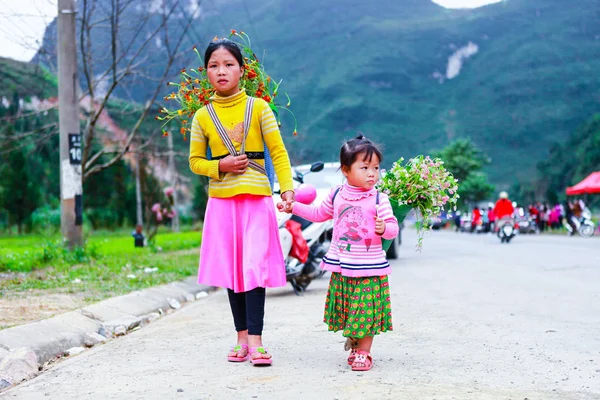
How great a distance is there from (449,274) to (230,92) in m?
6.93

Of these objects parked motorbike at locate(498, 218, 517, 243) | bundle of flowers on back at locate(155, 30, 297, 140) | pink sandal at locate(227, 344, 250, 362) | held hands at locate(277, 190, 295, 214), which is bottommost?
parked motorbike at locate(498, 218, 517, 243)

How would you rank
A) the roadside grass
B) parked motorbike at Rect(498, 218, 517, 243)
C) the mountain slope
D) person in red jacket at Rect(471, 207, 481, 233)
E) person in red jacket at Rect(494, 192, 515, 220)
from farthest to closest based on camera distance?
the mountain slope → person in red jacket at Rect(471, 207, 481, 233) → person in red jacket at Rect(494, 192, 515, 220) → parked motorbike at Rect(498, 218, 517, 243) → the roadside grass

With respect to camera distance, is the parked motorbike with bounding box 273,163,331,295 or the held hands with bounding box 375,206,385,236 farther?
the parked motorbike with bounding box 273,163,331,295

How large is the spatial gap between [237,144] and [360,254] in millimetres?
1018

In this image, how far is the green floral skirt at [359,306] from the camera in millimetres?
4504

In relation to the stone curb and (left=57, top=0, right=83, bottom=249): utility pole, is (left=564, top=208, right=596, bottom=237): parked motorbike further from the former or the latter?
the stone curb

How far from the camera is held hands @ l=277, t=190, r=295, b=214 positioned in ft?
15.4

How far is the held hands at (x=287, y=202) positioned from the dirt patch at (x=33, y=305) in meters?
2.36

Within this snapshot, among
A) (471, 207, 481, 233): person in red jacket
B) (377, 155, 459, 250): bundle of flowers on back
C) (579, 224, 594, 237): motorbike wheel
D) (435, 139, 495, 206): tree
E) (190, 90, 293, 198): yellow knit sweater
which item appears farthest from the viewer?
(435, 139, 495, 206): tree

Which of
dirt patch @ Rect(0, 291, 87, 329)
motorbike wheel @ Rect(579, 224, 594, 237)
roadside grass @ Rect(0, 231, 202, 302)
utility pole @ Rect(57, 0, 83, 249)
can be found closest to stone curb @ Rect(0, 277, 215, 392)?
dirt patch @ Rect(0, 291, 87, 329)

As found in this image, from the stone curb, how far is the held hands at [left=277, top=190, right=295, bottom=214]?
6.00ft

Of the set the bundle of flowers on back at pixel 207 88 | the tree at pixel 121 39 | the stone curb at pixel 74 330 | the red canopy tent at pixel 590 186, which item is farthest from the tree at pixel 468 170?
the bundle of flowers on back at pixel 207 88

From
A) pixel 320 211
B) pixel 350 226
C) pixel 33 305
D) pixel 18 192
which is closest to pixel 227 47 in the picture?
pixel 320 211

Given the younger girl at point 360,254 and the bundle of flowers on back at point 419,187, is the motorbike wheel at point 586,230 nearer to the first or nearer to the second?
the bundle of flowers on back at point 419,187
